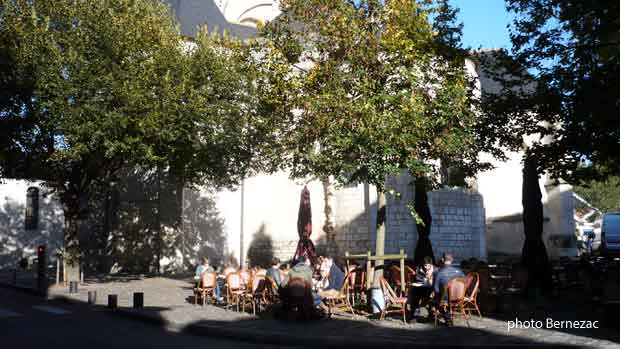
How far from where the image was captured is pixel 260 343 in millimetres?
9930

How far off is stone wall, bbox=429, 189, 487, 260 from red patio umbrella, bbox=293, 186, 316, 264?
728cm

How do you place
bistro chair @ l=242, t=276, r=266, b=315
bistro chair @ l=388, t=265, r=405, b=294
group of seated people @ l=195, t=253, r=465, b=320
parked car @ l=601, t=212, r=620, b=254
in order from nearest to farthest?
group of seated people @ l=195, t=253, r=465, b=320 → bistro chair @ l=242, t=276, r=266, b=315 → bistro chair @ l=388, t=265, r=405, b=294 → parked car @ l=601, t=212, r=620, b=254

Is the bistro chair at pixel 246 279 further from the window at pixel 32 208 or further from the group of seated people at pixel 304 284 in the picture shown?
the window at pixel 32 208

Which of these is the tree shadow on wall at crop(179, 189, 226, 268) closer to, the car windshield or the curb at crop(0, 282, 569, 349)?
the curb at crop(0, 282, 569, 349)

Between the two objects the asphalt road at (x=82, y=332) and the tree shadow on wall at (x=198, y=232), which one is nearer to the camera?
the asphalt road at (x=82, y=332)

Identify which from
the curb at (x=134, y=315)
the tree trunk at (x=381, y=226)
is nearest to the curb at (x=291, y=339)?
the curb at (x=134, y=315)

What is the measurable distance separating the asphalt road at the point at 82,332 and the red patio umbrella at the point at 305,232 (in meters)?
7.77

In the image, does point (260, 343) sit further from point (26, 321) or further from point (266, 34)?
point (266, 34)

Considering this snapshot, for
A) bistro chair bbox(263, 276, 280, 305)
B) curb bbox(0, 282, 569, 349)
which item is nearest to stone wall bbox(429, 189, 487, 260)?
bistro chair bbox(263, 276, 280, 305)

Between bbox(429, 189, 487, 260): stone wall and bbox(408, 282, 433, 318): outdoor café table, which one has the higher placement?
bbox(429, 189, 487, 260): stone wall

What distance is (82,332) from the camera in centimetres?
1068

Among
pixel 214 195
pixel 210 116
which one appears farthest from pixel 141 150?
pixel 214 195

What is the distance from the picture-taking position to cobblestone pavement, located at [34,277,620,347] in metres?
9.22

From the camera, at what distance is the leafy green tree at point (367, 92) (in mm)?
12883
